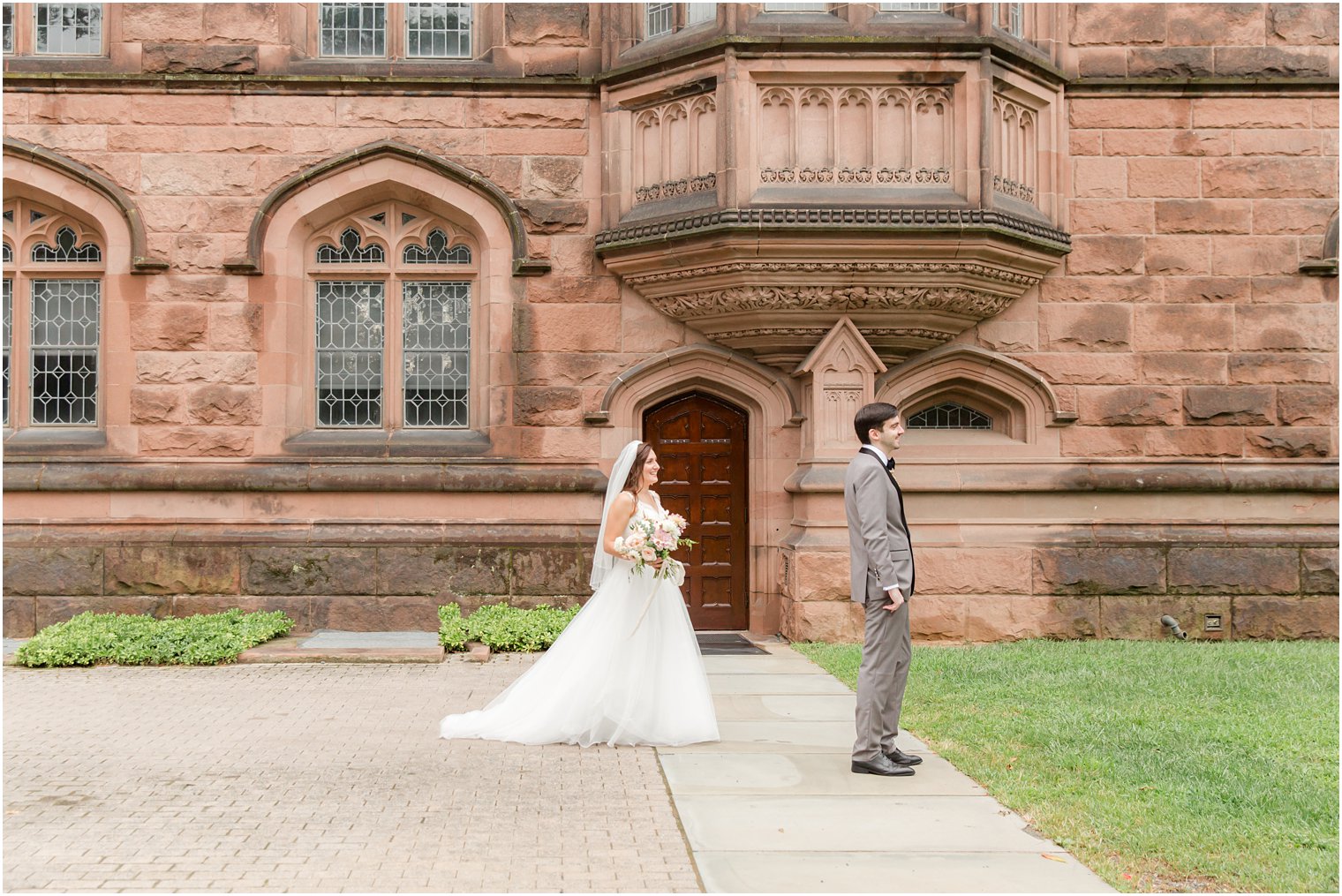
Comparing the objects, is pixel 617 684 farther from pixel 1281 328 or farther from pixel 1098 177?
pixel 1281 328

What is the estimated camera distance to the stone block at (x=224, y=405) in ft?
39.8

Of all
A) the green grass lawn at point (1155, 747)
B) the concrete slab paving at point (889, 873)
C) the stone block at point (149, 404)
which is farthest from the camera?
the stone block at point (149, 404)

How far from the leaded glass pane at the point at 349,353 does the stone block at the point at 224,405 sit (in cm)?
67

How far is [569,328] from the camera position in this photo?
12.2 metres

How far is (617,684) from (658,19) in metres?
7.31

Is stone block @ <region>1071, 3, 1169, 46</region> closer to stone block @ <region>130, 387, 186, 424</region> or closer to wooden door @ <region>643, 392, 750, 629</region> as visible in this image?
wooden door @ <region>643, 392, 750, 629</region>

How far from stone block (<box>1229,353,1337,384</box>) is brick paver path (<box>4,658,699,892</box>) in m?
8.19

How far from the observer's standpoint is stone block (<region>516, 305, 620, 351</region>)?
12164mm

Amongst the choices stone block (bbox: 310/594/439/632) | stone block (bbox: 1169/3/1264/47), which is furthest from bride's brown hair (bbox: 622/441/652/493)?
stone block (bbox: 1169/3/1264/47)

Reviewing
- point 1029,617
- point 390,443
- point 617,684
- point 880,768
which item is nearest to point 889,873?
point 880,768

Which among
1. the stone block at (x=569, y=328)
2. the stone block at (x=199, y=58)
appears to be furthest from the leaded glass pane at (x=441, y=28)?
the stone block at (x=569, y=328)

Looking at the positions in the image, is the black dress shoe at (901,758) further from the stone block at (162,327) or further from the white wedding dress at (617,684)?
the stone block at (162,327)

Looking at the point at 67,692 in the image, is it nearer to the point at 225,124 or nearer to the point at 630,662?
the point at 630,662

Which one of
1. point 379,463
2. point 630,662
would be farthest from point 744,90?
point 630,662
